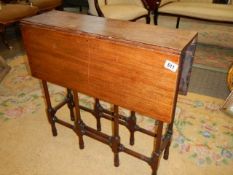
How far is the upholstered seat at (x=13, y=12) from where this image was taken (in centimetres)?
280

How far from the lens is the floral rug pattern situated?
157 centimetres

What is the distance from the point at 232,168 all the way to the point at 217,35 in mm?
2728

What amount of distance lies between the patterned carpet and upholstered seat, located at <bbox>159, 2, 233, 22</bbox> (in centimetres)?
42

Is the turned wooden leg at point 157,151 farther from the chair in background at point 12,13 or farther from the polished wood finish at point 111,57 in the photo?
the chair in background at point 12,13

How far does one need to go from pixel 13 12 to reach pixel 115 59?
2.32m

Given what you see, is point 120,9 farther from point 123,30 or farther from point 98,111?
point 123,30

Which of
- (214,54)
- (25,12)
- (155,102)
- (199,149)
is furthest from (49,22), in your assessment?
(214,54)

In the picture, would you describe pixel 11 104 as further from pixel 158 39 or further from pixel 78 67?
pixel 158 39

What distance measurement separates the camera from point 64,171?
1447 mm

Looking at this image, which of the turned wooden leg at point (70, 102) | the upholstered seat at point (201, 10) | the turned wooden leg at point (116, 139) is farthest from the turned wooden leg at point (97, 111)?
the upholstered seat at point (201, 10)

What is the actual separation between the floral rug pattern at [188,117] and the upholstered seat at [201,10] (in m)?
1.26

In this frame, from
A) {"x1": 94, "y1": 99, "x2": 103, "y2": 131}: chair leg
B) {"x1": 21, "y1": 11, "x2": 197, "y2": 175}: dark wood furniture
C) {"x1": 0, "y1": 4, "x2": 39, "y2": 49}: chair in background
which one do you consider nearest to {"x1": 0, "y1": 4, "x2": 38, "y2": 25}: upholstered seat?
{"x1": 0, "y1": 4, "x2": 39, "y2": 49}: chair in background

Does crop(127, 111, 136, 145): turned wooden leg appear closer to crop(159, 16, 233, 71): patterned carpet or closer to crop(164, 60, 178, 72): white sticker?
crop(164, 60, 178, 72): white sticker

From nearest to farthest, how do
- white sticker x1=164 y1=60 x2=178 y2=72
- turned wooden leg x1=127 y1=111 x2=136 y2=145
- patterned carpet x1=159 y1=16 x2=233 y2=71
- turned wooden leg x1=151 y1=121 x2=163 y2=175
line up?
white sticker x1=164 y1=60 x2=178 y2=72, turned wooden leg x1=151 y1=121 x2=163 y2=175, turned wooden leg x1=127 y1=111 x2=136 y2=145, patterned carpet x1=159 y1=16 x2=233 y2=71
